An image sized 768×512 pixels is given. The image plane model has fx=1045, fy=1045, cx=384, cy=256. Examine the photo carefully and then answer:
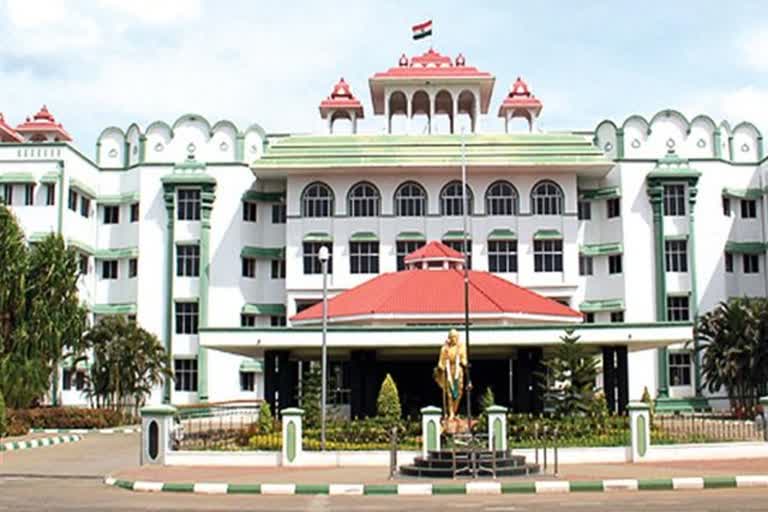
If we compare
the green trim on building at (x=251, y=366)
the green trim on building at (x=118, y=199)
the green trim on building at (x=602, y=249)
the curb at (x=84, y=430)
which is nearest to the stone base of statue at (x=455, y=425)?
the curb at (x=84, y=430)

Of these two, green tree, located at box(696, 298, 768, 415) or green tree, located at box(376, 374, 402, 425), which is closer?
green tree, located at box(376, 374, 402, 425)

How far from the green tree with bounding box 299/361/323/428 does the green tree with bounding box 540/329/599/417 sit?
686 centimetres

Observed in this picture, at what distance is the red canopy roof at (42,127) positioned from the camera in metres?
52.0

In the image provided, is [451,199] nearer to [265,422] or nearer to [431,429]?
[265,422]

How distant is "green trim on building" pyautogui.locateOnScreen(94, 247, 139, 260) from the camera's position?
4962cm

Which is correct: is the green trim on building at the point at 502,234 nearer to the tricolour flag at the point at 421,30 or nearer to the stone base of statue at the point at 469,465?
the tricolour flag at the point at 421,30

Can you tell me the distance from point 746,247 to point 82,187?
3120 cm

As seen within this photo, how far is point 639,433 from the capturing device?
2447 centimetres

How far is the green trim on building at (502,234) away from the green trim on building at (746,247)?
33.5 ft

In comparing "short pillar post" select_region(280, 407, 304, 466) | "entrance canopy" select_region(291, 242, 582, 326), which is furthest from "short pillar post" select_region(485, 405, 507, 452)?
"entrance canopy" select_region(291, 242, 582, 326)

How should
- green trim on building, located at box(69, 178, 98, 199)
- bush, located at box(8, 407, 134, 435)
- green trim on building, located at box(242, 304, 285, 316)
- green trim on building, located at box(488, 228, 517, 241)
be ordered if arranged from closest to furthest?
bush, located at box(8, 407, 134, 435) → green trim on building, located at box(69, 178, 98, 199) → green trim on building, located at box(488, 228, 517, 241) → green trim on building, located at box(242, 304, 285, 316)

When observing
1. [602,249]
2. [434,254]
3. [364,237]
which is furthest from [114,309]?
[602,249]

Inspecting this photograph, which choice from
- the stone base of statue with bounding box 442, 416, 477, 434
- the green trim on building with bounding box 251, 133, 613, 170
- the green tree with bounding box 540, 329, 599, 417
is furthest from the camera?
the green trim on building with bounding box 251, 133, 613, 170

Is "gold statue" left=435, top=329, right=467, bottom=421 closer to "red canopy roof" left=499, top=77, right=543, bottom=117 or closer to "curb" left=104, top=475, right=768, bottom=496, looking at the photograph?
"curb" left=104, top=475, right=768, bottom=496
